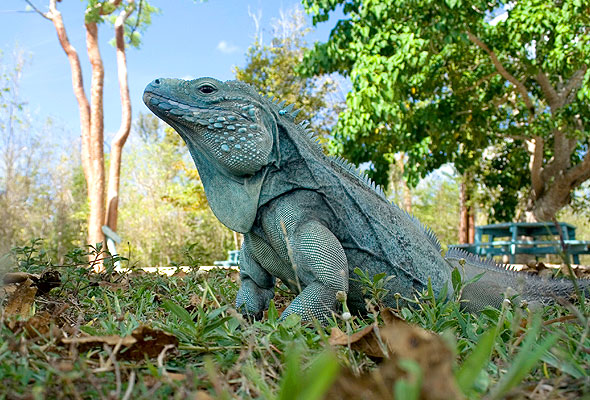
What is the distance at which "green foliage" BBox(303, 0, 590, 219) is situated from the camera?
985 centimetres

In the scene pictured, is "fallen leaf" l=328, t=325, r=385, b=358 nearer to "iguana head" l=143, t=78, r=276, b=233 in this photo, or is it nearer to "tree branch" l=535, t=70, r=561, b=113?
"iguana head" l=143, t=78, r=276, b=233

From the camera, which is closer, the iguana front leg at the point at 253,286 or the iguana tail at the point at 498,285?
the iguana front leg at the point at 253,286

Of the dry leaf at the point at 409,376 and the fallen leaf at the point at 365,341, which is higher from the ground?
the dry leaf at the point at 409,376

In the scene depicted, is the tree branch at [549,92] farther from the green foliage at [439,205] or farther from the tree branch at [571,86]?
the green foliage at [439,205]

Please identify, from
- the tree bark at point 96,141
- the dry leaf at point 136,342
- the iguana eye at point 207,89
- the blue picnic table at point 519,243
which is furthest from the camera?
the tree bark at point 96,141

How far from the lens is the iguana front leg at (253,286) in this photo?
8.61ft

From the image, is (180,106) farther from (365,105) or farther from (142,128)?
(142,128)

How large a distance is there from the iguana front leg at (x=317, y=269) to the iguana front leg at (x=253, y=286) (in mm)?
453

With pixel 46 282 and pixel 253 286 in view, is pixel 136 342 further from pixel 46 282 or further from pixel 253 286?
pixel 46 282

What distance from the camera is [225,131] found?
7.41ft

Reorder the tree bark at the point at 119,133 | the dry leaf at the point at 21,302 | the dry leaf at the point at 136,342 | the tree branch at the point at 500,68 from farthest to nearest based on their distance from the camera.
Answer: the tree bark at the point at 119,133, the tree branch at the point at 500,68, the dry leaf at the point at 21,302, the dry leaf at the point at 136,342

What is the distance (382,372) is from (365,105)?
10.0 m

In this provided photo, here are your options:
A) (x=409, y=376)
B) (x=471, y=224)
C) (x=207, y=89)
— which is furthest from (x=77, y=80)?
(x=471, y=224)

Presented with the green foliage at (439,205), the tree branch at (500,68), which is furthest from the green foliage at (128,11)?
the green foliage at (439,205)
